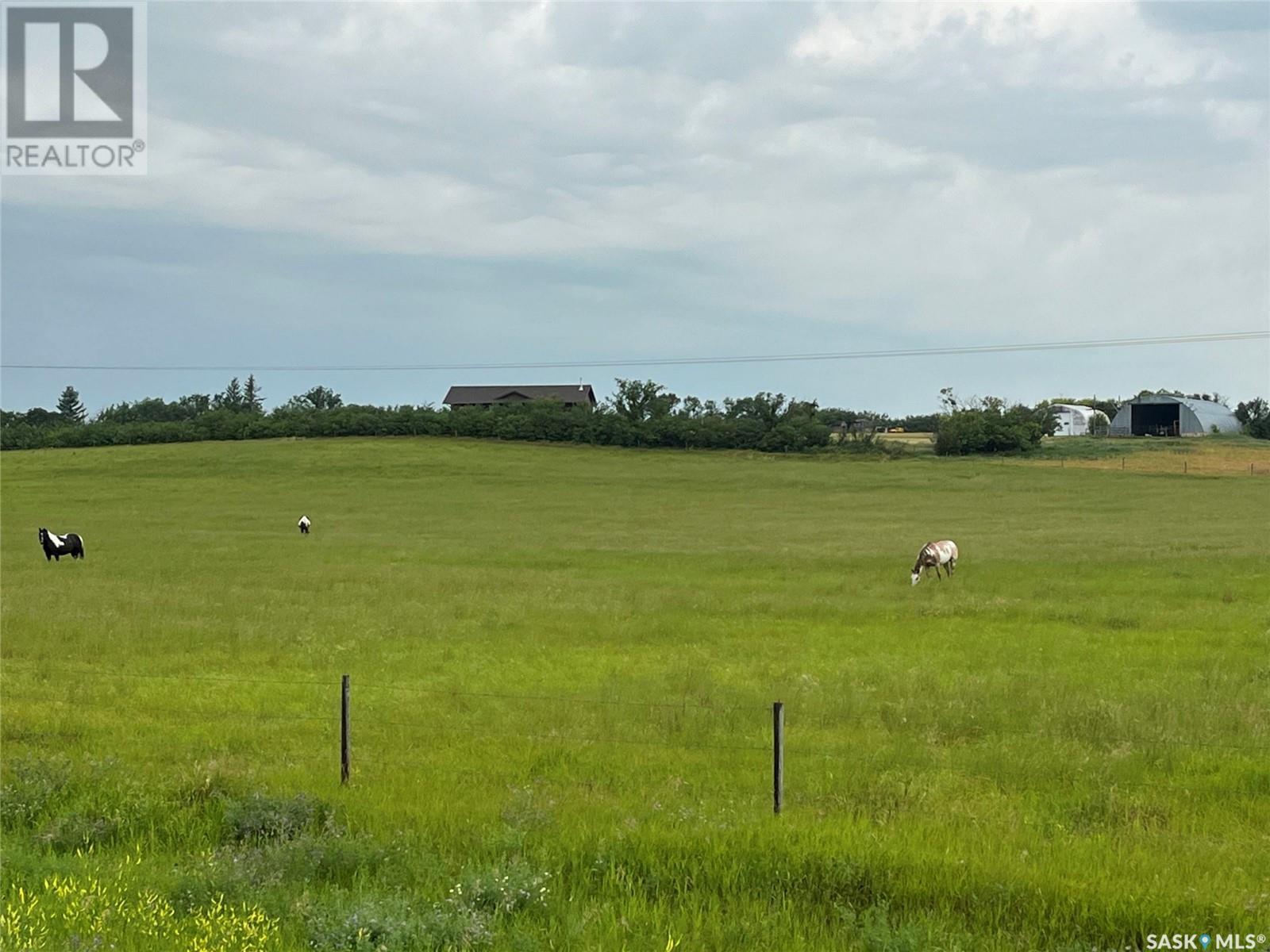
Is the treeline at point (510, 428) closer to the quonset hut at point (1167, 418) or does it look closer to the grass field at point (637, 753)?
the quonset hut at point (1167, 418)

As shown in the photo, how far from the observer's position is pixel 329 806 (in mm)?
10703

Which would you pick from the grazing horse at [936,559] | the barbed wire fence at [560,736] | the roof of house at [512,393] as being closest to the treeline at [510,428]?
the roof of house at [512,393]

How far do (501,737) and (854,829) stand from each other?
18.8ft

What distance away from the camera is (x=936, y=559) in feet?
111

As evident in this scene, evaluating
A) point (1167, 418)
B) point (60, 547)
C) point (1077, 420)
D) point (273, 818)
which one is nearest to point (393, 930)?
point (273, 818)

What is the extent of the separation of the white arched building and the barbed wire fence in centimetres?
15557

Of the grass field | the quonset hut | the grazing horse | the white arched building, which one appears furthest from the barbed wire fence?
the white arched building

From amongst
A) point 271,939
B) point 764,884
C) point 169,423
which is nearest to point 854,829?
point 764,884

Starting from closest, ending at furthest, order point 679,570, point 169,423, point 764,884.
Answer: point 764,884, point 679,570, point 169,423

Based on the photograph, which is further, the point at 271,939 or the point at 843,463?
the point at 843,463

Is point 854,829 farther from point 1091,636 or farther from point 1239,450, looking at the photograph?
point 1239,450

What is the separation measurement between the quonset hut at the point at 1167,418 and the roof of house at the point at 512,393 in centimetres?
7946

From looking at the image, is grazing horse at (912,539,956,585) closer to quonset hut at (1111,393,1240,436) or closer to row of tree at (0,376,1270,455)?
row of tree at (0,376,1270,455)

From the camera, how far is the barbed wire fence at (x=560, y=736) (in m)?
11.7
